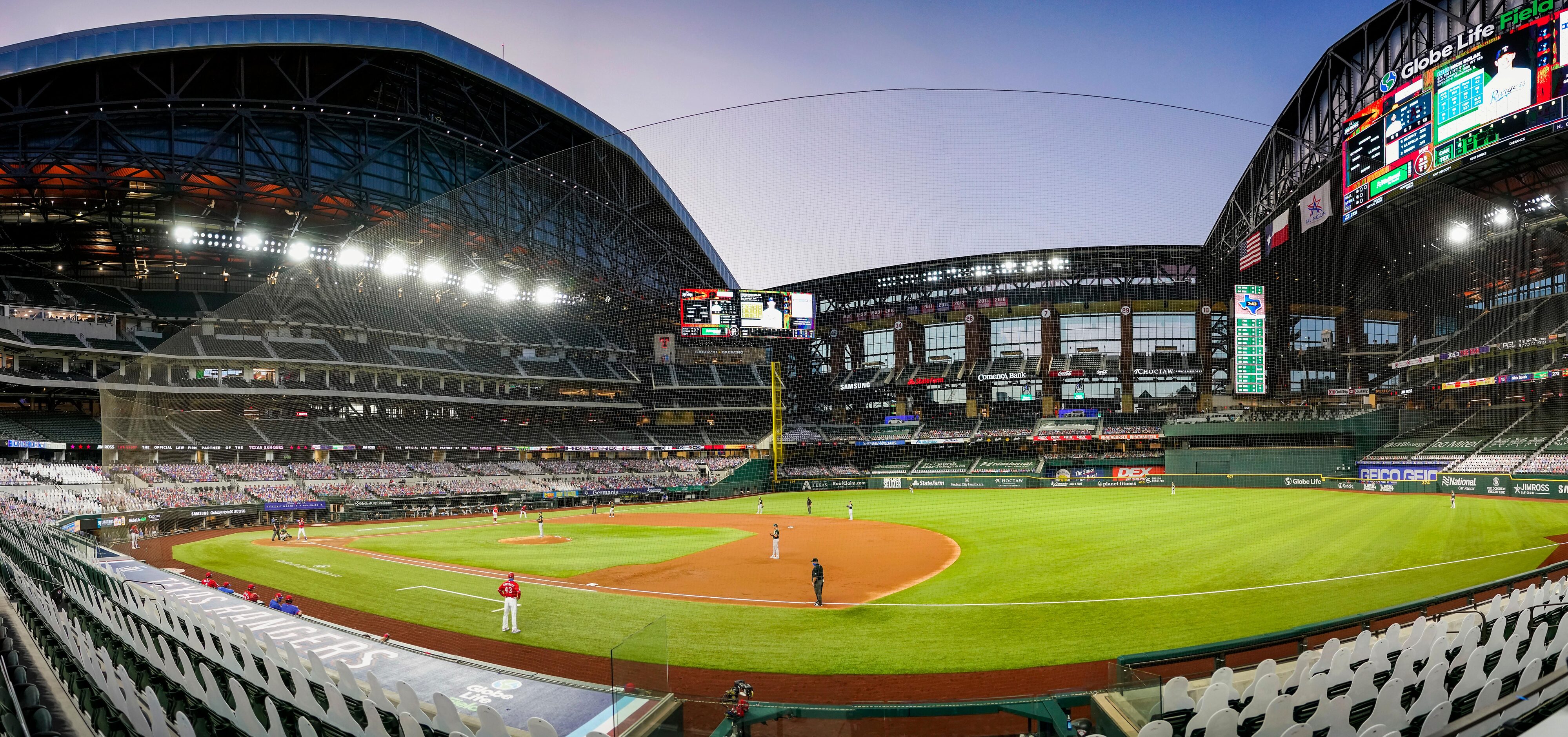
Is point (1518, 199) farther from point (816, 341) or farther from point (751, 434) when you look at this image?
point (751, 434)

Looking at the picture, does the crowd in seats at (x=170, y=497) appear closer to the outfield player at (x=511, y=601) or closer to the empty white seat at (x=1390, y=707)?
the outfield player at (x=511, y=601)

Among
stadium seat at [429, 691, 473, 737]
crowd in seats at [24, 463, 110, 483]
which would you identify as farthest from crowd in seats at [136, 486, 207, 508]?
stadium seat at [429, 691, 473, 737]

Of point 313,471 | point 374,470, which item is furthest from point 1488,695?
point 374,470

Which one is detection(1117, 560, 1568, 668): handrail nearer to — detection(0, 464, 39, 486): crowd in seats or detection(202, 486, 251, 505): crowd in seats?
detection(202, 486, 251, 505): crowd in seats

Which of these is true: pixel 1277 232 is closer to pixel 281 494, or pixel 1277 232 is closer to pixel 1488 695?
pixel 1488 695

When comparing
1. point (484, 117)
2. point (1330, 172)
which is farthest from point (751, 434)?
point (1330, 172)
